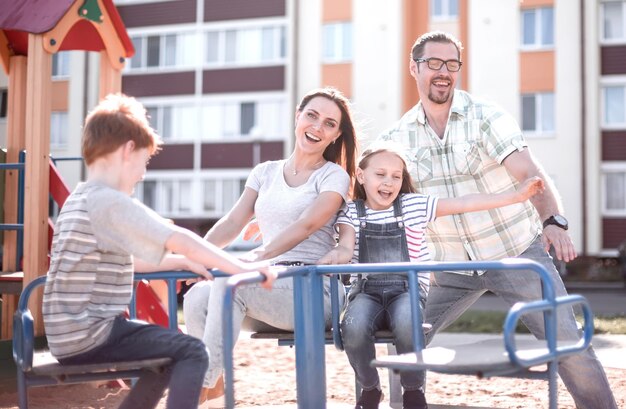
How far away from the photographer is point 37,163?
6148 mm

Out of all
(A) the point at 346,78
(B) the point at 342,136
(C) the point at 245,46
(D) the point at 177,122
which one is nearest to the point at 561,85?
(A) the point at 346,78

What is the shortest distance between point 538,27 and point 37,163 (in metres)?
21.7

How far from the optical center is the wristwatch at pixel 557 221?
419 cm

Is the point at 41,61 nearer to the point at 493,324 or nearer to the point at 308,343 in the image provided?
the point at 308,343

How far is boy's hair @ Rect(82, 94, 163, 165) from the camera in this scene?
10.6 ft

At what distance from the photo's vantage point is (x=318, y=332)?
3818 mm

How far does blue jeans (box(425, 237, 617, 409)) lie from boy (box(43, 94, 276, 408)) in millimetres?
1691

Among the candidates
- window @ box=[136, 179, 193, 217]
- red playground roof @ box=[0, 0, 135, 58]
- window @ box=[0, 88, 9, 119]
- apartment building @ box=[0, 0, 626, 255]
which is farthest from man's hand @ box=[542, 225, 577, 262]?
window @ box=[136, 179, 193, 217]

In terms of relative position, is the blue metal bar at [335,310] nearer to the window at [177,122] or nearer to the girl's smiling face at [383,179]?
the girl's smiling face at [383,179]

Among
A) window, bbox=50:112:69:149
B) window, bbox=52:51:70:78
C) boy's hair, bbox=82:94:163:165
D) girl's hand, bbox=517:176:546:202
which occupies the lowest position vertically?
girl's hand, bbox=517:176:546:202

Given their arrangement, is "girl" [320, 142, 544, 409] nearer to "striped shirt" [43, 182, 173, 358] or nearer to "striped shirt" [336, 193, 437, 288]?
"striped shirt" [336, 193, 437, 288]

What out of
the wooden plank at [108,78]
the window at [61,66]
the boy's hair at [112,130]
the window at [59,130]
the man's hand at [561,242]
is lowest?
the man's hand at [561,242]

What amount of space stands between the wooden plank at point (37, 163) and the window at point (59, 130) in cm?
2470

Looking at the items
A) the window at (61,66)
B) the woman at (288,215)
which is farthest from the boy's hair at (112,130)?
the window at (61,66)
